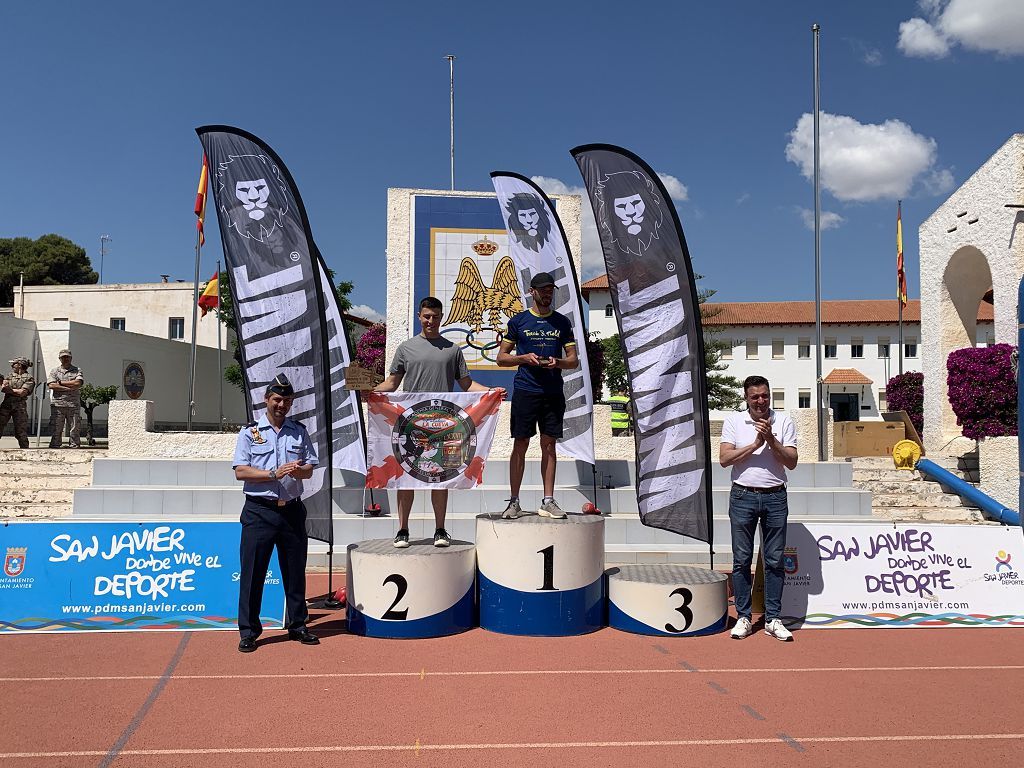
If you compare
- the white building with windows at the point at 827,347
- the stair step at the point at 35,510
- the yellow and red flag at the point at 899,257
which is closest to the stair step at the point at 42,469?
the stair step at the point at 35,510

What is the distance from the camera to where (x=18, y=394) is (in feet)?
36.7

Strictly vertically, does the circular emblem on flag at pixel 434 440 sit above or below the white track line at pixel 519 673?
above

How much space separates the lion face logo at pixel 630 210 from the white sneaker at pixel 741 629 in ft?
10.3

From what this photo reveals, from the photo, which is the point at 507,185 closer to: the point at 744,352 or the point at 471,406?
the point at 471,406

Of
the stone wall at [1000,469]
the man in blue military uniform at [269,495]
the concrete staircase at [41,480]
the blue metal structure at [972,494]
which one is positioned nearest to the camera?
the man in blue military uniform at [269,495]

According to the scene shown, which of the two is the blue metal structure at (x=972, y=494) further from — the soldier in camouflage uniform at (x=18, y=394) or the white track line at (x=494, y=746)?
the soldier in camouflage uniform at (x=18, y=394)

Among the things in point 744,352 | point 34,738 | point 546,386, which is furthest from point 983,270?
point 744,352

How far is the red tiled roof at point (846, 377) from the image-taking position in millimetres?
50812

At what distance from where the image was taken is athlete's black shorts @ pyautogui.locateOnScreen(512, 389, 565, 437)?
19.8 feet

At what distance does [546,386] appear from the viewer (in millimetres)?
6086

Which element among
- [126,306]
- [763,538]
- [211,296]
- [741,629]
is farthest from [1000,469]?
[126,306]

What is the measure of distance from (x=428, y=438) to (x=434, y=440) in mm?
50

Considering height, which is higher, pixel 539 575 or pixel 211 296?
pixel 211 296

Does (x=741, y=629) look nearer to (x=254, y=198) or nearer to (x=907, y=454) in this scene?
(x=254, y=198)
